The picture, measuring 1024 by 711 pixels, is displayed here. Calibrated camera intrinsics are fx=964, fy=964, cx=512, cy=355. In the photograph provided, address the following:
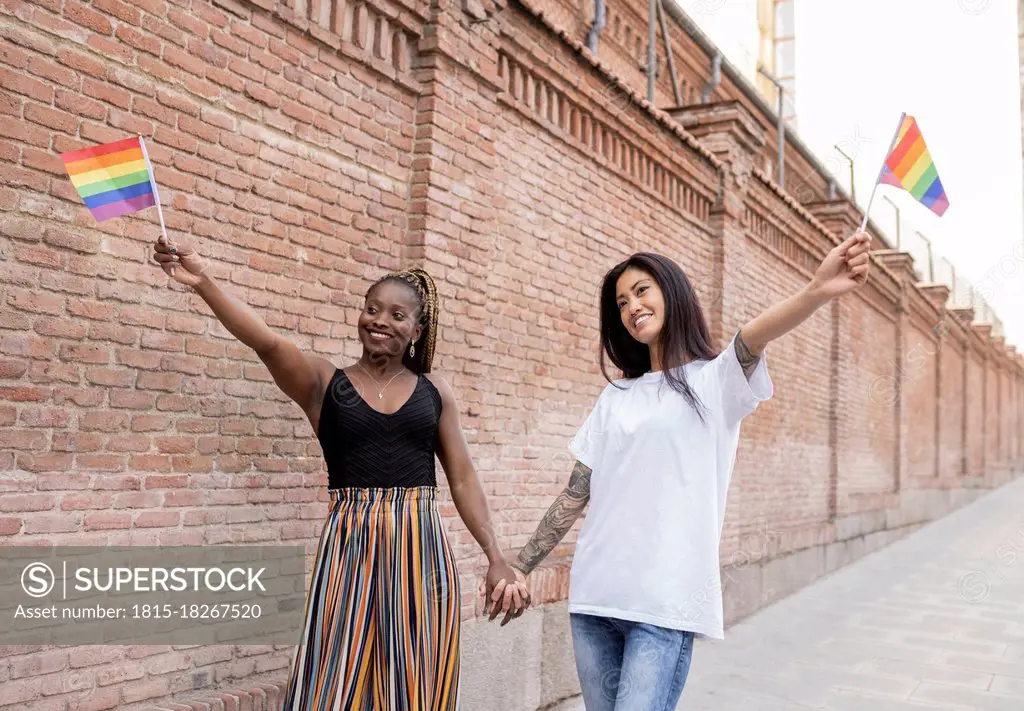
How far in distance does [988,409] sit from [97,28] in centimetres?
3111

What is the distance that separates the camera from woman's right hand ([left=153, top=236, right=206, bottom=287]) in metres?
2.63

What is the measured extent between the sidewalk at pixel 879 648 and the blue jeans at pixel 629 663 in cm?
338

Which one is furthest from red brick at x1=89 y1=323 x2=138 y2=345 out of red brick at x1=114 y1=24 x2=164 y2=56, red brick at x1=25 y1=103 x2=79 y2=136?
red brick at x1=114 y1=24 x2=164 y2=56

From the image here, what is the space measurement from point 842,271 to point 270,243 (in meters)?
2.47

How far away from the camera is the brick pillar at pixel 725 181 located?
8.47 m

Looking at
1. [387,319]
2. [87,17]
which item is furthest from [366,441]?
[87,17]

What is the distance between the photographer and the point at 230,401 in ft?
12.3

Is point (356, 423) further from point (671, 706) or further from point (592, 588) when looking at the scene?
point (671, 706)

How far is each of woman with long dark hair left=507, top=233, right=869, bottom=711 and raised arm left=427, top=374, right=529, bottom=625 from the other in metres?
0.48

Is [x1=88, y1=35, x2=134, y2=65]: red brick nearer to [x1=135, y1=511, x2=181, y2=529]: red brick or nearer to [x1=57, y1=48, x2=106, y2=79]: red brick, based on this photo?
[x1=57, y1=48, x2=106, y2=79]: red brick

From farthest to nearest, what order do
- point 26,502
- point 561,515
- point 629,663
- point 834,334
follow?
point 834,334, point 26,502, point 561,515, point 629,663

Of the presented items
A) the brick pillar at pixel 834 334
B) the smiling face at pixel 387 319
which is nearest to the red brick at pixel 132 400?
the smiling face at pixel 387 319

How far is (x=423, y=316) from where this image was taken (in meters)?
3.15

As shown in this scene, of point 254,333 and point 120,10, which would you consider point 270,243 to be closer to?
point 120,10
